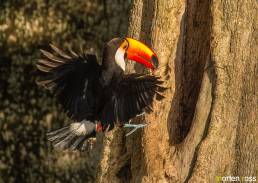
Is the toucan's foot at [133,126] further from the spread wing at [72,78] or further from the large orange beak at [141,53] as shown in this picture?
the large orange beak at [141,53]

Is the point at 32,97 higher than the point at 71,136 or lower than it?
higher

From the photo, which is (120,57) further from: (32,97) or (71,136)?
(32,97)

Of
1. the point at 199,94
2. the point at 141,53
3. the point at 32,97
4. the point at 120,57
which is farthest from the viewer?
the point at 32,97

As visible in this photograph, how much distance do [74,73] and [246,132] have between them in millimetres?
1262

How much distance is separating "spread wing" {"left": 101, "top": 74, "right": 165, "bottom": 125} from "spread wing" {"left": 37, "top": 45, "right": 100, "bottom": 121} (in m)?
0.15

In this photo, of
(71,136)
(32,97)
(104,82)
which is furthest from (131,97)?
(32,97)

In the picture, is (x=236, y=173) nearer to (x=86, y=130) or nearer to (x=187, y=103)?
(x=187, y=103)

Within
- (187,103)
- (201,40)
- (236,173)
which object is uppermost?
(201,40)

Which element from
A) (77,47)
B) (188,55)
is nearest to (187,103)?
(188,55)

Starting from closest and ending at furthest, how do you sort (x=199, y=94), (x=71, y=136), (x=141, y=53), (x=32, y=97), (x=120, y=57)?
(x=141, y=53), (x=120, y=57), (x=199, y=94), (x=71, y=136), (x=32, y=97)

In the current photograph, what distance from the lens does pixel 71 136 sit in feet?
20.7

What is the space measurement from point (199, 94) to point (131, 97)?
1.70ft

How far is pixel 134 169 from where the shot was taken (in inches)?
252

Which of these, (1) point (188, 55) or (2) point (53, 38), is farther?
(2) point (53, 38)
